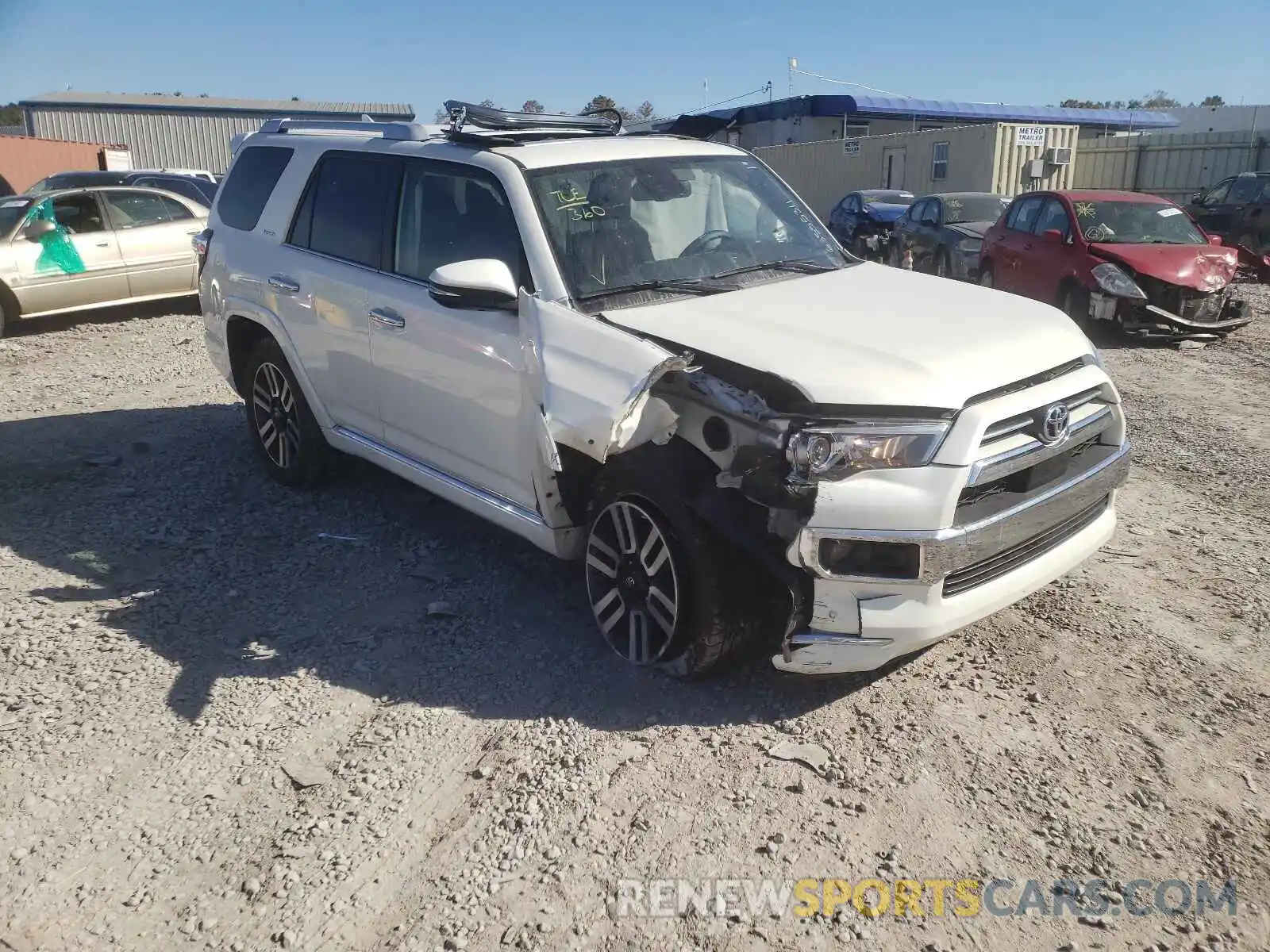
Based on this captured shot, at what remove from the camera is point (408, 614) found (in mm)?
4562

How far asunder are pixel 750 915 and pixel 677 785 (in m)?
0.61

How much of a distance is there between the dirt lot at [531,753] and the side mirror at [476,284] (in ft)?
4.57

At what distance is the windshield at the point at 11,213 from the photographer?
38.0ft

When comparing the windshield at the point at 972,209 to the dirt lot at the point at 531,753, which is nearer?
the dirt lot at the point at 531,753

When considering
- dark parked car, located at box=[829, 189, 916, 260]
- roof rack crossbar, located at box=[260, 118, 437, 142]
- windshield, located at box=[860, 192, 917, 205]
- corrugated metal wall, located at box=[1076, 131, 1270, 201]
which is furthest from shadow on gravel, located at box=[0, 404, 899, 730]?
corrugated metal wall, located at box=[1076, 131, 1270, 201]

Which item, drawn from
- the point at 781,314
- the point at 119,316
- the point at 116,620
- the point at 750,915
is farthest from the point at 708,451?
the point at 119,316

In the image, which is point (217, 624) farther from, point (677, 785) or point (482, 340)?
point (677, 785)

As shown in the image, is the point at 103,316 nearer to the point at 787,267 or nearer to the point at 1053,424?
the point at 787,267

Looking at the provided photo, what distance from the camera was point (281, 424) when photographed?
237 inches

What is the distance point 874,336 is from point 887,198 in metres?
18.8

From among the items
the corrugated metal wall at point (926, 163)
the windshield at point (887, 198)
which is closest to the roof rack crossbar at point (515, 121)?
the corrugated metal wall at point (926, 163)

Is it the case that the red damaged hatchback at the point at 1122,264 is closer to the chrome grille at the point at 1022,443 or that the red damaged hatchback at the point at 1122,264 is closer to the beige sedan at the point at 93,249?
the chrome grille at the point at 1022,443

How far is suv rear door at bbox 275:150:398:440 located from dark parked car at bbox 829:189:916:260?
14.7m

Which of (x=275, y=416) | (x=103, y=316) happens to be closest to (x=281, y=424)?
(x=275, y=416)
